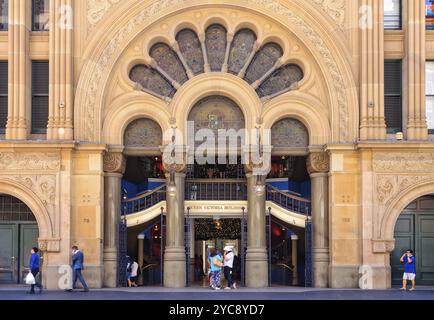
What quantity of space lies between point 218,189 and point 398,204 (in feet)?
23.3

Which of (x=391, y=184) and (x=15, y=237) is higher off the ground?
(x=391, y=184)

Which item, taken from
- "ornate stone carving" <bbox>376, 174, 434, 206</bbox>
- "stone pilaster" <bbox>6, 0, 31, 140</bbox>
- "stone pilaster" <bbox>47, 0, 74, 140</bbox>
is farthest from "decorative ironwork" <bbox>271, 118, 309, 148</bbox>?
"stone pilaster" <bbox>6, 0, 31, 140</bbox>

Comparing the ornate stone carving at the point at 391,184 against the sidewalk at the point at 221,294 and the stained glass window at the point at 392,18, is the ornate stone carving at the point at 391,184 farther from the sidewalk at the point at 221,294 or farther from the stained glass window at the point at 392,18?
the stained glass window at the point at 392,18

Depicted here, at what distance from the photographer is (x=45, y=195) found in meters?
34.1

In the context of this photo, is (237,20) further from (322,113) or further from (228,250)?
(228,250)

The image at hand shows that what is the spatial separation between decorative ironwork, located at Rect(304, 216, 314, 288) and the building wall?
1.25 m

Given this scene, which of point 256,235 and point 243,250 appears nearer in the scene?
point 256,235

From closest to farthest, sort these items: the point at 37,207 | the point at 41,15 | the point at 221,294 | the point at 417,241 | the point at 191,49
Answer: the point at 221,294, the point at 37,207, the point at 417,241, the point at 41,15, the point at 191,49

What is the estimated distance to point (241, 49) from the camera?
36.0 meters

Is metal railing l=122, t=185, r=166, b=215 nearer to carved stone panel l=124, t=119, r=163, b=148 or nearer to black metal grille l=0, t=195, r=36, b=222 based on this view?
carved stone panel l=124, t=119, r=163, b=148

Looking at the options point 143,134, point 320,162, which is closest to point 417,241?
point 320,162

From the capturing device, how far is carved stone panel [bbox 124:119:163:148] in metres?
35.7

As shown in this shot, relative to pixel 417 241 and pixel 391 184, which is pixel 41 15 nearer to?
pixel 391 184

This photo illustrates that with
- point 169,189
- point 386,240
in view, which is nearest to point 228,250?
point 169,189
